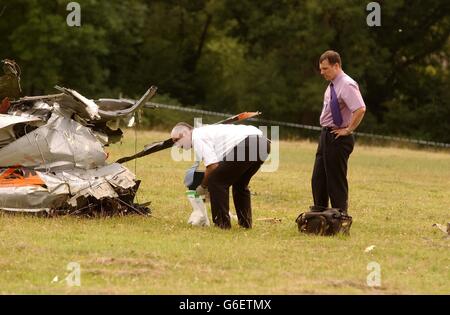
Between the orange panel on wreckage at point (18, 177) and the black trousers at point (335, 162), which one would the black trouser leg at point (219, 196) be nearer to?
the black trousers at point (335, 162)

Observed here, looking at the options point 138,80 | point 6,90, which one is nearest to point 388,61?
point 138,80

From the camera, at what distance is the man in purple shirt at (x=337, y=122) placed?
12.2 meters

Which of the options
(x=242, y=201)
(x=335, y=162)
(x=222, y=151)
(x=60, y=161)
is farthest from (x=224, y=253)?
(x=60, y=161)

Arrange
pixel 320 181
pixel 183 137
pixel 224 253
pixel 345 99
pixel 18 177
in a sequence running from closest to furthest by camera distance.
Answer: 1. pixel 224 253
2. pixel 183 137
3. pixel 345 99
4. pixel 320 181
5. pixel 18 177

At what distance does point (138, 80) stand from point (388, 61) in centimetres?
1313

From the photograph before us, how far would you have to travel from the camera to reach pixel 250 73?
51.9m

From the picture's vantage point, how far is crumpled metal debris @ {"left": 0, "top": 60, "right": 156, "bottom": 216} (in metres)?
12.8

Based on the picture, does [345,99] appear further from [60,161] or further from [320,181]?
[60,161]

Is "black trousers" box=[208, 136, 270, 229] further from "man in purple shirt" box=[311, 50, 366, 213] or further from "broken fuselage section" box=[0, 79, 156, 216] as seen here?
"broken fuselage section" box=[0, 79, 156, 216]

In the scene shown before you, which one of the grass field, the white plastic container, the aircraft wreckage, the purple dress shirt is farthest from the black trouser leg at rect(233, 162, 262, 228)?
the purple dress shirt

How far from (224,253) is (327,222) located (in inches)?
76.0

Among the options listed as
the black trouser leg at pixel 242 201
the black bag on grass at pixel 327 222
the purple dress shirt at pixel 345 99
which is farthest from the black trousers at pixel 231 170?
the black bag on grass at pixel 327 222

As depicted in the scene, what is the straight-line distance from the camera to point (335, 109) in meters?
12.3

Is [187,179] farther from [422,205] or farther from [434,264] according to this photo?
[422,205]
